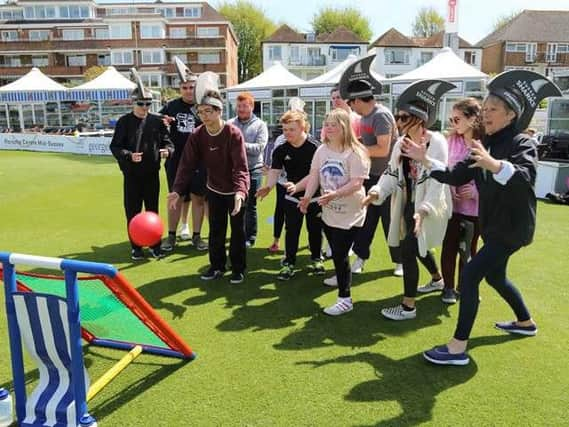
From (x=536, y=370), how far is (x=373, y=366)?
1.16m

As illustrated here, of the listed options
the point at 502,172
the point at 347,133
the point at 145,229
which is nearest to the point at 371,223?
the point at 347,133

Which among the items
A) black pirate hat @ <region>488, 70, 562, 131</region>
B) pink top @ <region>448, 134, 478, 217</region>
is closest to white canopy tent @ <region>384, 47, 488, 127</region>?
pink top @ <region>448, 134, 478, 217</region>

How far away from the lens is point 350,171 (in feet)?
14.2

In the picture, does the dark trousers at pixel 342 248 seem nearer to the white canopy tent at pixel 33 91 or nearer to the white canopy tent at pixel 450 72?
the white canopy tent at pixel 450 72

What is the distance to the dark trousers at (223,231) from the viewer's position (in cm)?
527

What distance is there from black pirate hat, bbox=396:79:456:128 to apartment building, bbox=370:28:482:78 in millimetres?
55957

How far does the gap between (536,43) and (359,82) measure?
201 ft

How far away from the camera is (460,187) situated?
15.0ft

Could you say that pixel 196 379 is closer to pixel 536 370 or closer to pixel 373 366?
pixel 373 366

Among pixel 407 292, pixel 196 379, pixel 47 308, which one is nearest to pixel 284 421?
pixel 196 379

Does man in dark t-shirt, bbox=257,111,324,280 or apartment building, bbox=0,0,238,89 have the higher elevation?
apartment building, bbox=0,0,238,89

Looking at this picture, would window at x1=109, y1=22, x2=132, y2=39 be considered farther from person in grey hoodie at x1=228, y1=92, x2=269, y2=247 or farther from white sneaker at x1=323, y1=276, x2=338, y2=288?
white sneaker at x1=323, y1=276, x2=338, y2=288

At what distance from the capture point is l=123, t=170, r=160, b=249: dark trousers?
6242 millimetres

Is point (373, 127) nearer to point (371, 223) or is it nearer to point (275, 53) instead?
point (371, 223)
